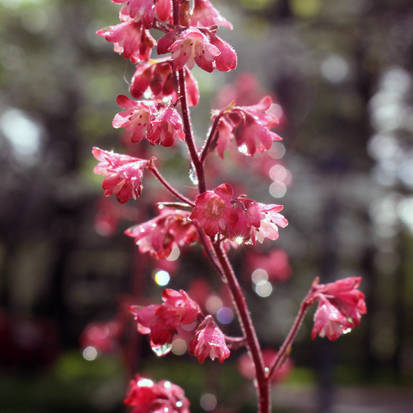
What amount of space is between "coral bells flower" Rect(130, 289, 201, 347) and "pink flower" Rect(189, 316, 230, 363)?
0.06 meters

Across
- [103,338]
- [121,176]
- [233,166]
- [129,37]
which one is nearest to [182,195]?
[121,176]

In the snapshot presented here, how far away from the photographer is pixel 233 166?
7.21m

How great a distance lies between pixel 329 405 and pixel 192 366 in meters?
6.77

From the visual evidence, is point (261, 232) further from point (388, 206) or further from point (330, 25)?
point (388, 206)

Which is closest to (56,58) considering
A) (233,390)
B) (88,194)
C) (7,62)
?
(7,62)

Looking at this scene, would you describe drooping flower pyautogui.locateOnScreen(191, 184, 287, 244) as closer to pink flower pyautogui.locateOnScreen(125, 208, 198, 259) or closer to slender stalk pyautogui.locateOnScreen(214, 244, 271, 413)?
slender stalk pyautogui.locateOnScreen(214, 244, 271, 413)

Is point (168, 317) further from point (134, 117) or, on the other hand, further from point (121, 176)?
point (134, 117)

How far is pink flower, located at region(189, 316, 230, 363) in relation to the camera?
1088 mm

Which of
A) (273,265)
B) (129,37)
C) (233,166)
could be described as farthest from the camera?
(233,166)

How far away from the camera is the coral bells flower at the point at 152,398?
4.11ft

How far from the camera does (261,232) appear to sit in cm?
115

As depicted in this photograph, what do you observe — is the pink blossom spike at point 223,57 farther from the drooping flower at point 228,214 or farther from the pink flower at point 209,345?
the pink flower at point 209,345

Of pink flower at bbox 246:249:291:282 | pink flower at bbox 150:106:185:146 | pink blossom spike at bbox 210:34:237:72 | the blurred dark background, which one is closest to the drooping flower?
pink flower at bbox 150:106:185:146

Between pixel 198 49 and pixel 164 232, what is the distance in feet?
1.42
